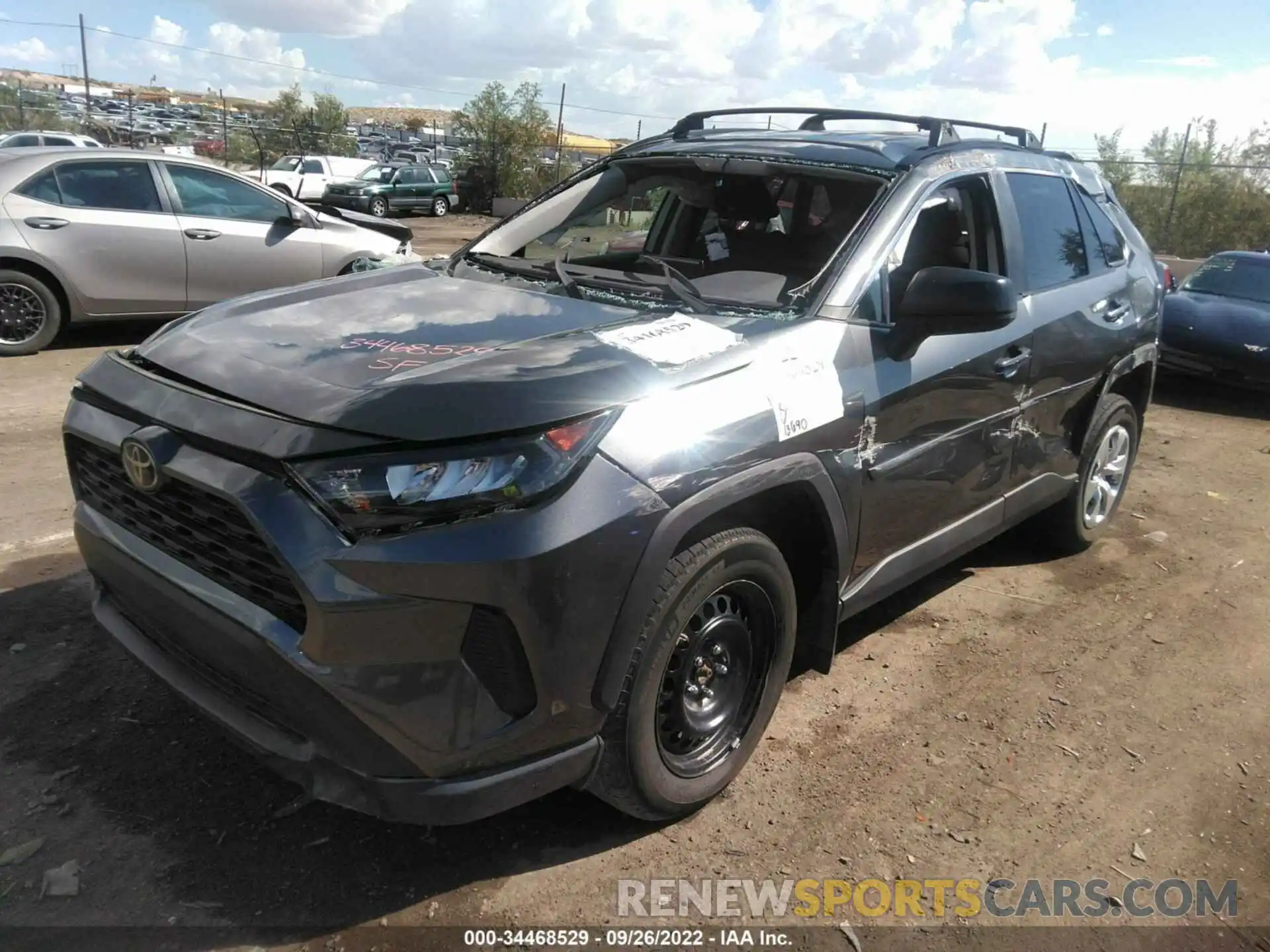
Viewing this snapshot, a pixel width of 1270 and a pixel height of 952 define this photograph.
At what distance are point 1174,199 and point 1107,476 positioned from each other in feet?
52.7

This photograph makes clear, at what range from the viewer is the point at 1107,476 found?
5312mm

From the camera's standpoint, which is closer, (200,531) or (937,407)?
(200,531)

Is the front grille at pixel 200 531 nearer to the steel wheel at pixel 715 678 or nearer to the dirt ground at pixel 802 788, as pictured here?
the dirt ground at pixel 802 788

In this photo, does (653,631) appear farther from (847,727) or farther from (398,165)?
(398,165)

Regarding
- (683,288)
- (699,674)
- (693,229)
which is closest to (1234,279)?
(693,229)

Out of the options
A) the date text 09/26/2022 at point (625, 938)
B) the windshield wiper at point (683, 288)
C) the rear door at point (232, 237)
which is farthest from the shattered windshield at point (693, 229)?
the rear door at point (232, 237)

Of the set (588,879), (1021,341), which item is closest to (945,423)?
(1021,341)

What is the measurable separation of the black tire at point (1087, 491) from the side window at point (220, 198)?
719cm

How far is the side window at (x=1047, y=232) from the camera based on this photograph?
4.11 metres

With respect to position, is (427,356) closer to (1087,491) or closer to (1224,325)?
(1087,491)

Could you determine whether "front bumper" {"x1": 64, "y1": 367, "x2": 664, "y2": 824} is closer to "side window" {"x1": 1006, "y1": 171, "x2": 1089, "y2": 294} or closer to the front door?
the front door

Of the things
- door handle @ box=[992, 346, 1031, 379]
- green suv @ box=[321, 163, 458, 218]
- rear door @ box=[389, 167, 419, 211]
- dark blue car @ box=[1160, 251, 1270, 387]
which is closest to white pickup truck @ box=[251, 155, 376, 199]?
green suv @ box=[321, 163, 458, 218]

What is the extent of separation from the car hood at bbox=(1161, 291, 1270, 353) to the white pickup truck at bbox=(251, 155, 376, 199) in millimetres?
20701

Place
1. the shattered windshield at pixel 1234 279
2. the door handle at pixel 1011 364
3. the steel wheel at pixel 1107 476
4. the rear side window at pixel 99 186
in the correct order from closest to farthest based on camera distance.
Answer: the door handle at pixel 1011 364, the steel wheel at pixel 1107 476, the rear side window at pixel 99 186, the shattered windshield at pixel 1234 279
